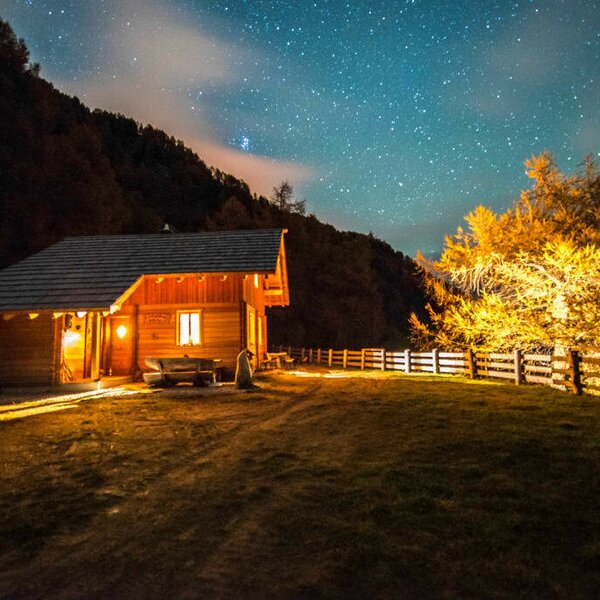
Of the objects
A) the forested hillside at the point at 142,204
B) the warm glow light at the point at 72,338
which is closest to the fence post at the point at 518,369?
the forested hillside at the point at 142,204

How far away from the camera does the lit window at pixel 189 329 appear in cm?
1838

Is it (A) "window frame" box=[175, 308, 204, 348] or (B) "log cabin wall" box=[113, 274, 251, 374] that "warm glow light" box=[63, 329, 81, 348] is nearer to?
(B) "log cabin wall" box=[113, 274, 251, 374]

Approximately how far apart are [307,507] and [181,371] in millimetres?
11539

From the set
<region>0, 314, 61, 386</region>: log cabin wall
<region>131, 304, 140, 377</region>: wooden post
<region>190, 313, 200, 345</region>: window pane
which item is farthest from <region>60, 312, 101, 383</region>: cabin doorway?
<region>190, 313, 200, 345</region>: window pane

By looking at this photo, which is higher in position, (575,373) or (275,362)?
(575,373)

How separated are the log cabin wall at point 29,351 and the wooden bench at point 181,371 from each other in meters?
3.54

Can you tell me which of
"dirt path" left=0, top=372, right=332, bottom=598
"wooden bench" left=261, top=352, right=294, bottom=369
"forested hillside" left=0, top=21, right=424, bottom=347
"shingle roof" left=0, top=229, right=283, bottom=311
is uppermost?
"forested hillside" left=0, top=21, right=424, bottom=347

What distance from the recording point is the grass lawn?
3541mm

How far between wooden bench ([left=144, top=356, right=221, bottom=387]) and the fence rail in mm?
10368

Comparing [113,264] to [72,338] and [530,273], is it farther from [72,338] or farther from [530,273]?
[530,273]

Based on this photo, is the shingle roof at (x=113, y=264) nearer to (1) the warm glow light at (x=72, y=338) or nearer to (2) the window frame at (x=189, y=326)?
(2) the window frame at (x=189, y=326)

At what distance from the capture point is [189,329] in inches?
729

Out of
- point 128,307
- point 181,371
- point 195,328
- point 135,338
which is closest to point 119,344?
point 135,338

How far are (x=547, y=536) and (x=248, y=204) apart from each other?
2847 inches
